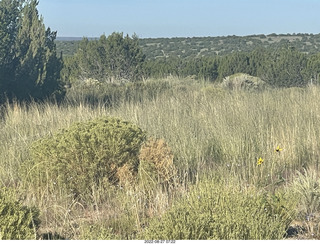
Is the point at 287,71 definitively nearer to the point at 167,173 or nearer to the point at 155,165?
the point at 155,165

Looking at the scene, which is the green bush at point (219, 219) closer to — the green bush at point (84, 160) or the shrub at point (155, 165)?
the shrub at point (155, 165)

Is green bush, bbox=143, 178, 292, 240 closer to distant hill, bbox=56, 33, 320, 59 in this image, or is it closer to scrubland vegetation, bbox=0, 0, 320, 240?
scrubland vegetation, bbox=0, 0, 320, 240

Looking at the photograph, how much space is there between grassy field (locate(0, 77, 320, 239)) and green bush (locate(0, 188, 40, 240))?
0.34 metres

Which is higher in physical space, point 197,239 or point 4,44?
point 4,44

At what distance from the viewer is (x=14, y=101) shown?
11641 millimetres

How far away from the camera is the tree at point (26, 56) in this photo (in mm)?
12375

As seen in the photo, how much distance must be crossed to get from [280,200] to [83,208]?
1871mm

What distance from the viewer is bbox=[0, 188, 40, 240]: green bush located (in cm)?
358

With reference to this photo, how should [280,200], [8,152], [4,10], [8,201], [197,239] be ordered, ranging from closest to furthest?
[197,239] < [8,201] < [280,200] < [8,152] < [4,10]

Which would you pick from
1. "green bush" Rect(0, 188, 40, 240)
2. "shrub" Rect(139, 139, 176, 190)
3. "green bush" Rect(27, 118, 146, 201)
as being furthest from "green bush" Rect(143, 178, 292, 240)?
"green bush" Rect(27, 118, 146, 201)

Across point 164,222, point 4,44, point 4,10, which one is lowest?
point 164,222

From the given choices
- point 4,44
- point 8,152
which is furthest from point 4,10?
point 8,152

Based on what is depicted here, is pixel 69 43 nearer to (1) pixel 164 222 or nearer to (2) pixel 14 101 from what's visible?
(2) pixel 14 101

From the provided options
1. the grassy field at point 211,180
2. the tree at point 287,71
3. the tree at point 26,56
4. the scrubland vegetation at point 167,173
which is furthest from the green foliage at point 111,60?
the grassy field at point 211,180
